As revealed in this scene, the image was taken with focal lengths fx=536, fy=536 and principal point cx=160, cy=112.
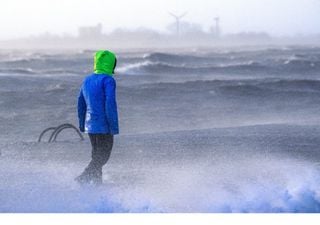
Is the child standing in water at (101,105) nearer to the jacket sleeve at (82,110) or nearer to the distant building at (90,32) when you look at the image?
the jacket sleeve at (82,110)

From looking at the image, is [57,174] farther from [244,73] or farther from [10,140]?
[244,73]

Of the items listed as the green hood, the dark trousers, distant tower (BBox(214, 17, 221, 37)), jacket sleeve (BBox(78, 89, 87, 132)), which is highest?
distant tower (BBox(214, 17, 221, 37))

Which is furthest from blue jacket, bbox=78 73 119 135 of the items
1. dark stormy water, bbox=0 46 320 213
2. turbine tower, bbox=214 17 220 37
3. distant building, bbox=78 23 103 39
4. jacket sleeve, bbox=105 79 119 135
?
turbine tower, bbox=214 17 220 37

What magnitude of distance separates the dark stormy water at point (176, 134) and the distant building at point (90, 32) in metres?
0.13

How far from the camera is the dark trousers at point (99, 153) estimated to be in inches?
114

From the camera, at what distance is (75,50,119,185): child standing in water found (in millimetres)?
2783

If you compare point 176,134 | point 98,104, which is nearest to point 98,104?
point 98,104

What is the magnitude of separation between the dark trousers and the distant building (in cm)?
79

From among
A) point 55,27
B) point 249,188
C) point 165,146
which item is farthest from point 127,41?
point 249,188

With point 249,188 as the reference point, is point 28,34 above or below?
above

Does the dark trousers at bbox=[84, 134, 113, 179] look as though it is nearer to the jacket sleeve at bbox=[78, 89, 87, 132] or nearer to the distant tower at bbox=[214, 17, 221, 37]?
the jacket sleeve at bbox=[78, 89, 87, 132]

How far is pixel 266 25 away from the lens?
11.6 feet

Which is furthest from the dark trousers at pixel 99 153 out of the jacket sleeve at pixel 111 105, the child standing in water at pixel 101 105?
the jacket sleeve at pixel 111 105

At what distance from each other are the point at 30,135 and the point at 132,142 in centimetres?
69
